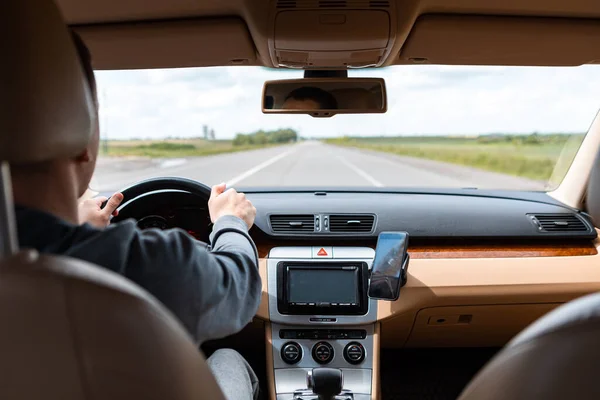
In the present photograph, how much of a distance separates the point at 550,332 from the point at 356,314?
240 cm

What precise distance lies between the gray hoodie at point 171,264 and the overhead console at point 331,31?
142 cm

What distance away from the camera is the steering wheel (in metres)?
3.41

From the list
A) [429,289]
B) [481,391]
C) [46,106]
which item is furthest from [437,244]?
[46,106]

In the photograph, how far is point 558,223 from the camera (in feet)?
13.3

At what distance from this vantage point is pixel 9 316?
1.20 m

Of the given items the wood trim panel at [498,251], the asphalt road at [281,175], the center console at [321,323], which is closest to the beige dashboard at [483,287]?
the wood trim panel at [498,251]

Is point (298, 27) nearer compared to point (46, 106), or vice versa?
point (46, 106)

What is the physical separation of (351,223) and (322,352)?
2.87 ft

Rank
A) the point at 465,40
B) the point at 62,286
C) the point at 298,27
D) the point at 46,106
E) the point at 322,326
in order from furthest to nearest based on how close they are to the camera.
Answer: the point at 322,326
the point at 465,40
the point at 298,27
the point at 46,106
the point at 62,286

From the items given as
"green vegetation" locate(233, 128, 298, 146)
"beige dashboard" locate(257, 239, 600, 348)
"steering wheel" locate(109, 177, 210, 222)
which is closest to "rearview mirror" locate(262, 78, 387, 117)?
"steering wheel" locate(109, 177, 210, 222)

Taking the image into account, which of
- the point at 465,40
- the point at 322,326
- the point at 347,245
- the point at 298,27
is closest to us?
the point at 298,27

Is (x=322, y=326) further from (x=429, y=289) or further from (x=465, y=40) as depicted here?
(x=465, y=40)

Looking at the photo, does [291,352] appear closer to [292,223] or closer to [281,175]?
[292,223]

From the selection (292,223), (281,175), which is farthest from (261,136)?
(292,223)
